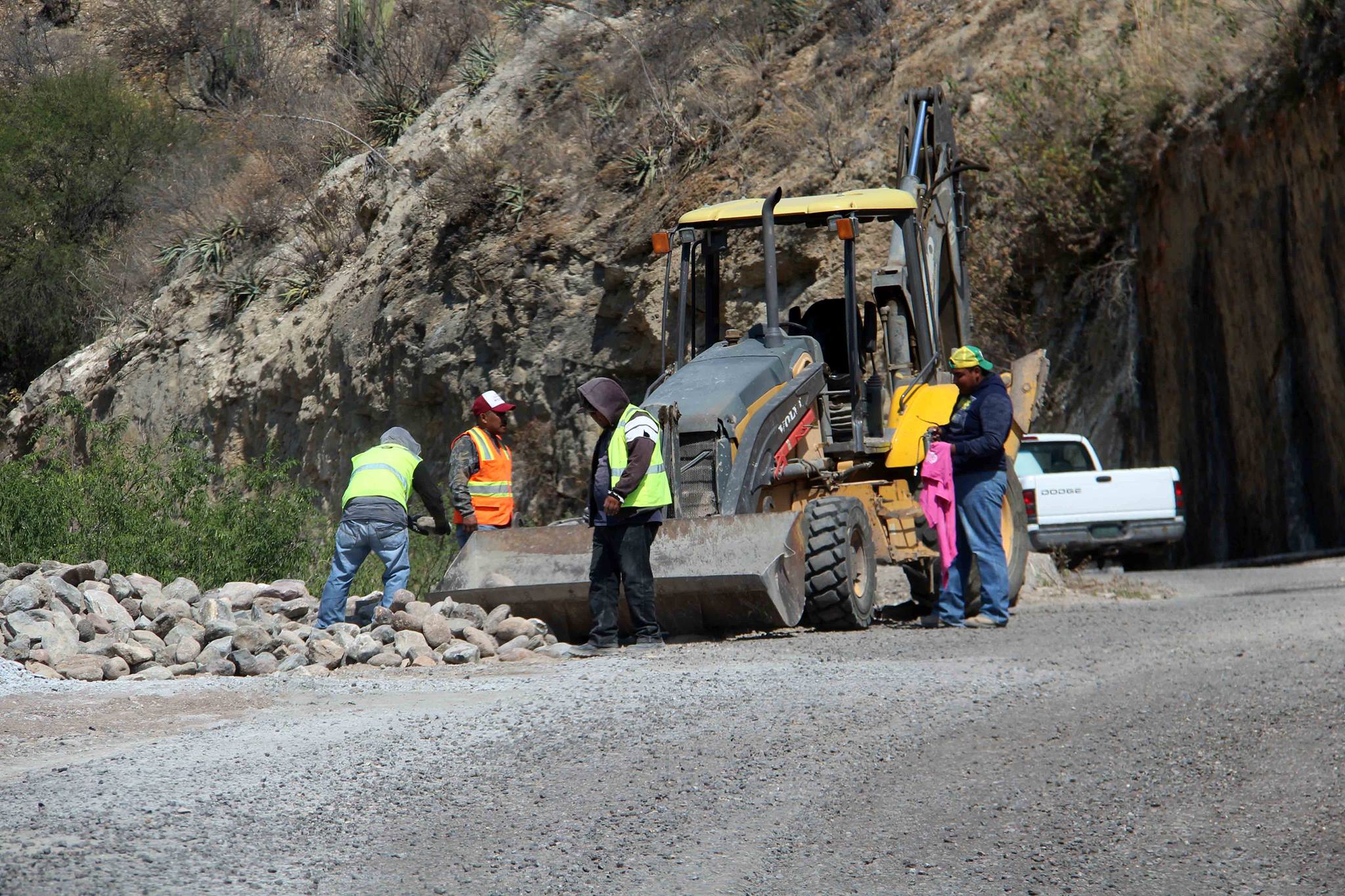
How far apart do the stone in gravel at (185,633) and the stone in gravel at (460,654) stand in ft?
4.80

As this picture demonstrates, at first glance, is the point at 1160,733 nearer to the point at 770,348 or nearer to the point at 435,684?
the point at 435,684

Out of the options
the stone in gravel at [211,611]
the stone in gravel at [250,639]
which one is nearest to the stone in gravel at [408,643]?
the stone in gravel at [250,639]

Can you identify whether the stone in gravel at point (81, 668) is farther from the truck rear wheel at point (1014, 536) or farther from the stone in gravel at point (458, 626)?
the truck rear wheel at point (1014, 536)

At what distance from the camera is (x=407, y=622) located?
31.7 ft

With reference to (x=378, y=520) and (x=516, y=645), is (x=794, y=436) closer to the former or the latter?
(x=516, y=645)

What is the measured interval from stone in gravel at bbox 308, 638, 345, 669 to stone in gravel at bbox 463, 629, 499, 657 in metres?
0.86

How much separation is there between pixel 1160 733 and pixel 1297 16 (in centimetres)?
1575

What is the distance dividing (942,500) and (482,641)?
3.52 metres

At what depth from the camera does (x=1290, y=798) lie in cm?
519

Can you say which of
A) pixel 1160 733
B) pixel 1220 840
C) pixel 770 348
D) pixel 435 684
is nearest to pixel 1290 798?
pixel 1220 840

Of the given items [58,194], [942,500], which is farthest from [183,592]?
[58,194]

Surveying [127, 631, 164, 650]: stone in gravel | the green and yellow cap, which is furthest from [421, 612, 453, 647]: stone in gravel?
the green and yellow cap

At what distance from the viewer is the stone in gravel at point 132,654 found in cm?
877

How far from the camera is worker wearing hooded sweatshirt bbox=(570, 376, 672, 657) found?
Result: 31.0 feet
